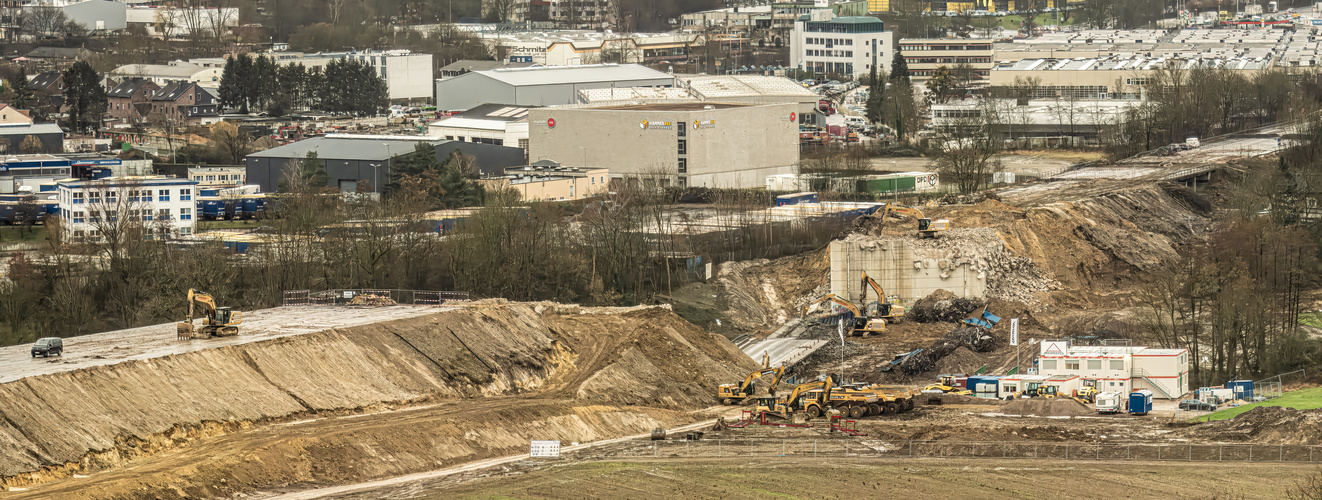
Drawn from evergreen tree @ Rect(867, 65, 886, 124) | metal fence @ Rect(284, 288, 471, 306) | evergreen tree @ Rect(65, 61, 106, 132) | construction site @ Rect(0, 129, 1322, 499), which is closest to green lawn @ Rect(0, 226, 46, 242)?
metal fence @ Rect(284, 288, 471, 306)

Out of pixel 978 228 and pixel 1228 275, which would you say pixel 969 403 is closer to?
pixel 1228 275

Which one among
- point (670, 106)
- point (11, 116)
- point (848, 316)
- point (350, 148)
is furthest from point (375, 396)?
point (11, 116)

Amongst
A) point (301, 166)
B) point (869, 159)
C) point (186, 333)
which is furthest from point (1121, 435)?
point (869, 159)

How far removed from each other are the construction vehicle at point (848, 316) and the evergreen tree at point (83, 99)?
9225 centimetres

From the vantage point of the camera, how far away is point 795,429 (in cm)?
5334

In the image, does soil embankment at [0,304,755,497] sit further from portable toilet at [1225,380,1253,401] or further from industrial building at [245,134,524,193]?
industrial building at [245,134,524,193]

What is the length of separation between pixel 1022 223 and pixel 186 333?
Result: 41.5m

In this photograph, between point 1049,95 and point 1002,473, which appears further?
point 1049,95

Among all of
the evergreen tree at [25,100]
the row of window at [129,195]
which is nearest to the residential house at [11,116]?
the evergreen tree at [25,100]

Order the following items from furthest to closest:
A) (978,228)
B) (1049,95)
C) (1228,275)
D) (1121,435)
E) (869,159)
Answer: (1049,95) → (869,159) → (978,228) → (1228,275) → (1121,435)

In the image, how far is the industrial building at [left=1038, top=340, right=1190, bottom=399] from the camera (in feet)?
190

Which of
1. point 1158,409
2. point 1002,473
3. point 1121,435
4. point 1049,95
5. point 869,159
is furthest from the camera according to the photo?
point 1049,95

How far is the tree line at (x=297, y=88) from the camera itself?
6161 inches

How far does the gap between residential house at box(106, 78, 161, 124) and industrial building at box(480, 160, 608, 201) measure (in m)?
56.7
